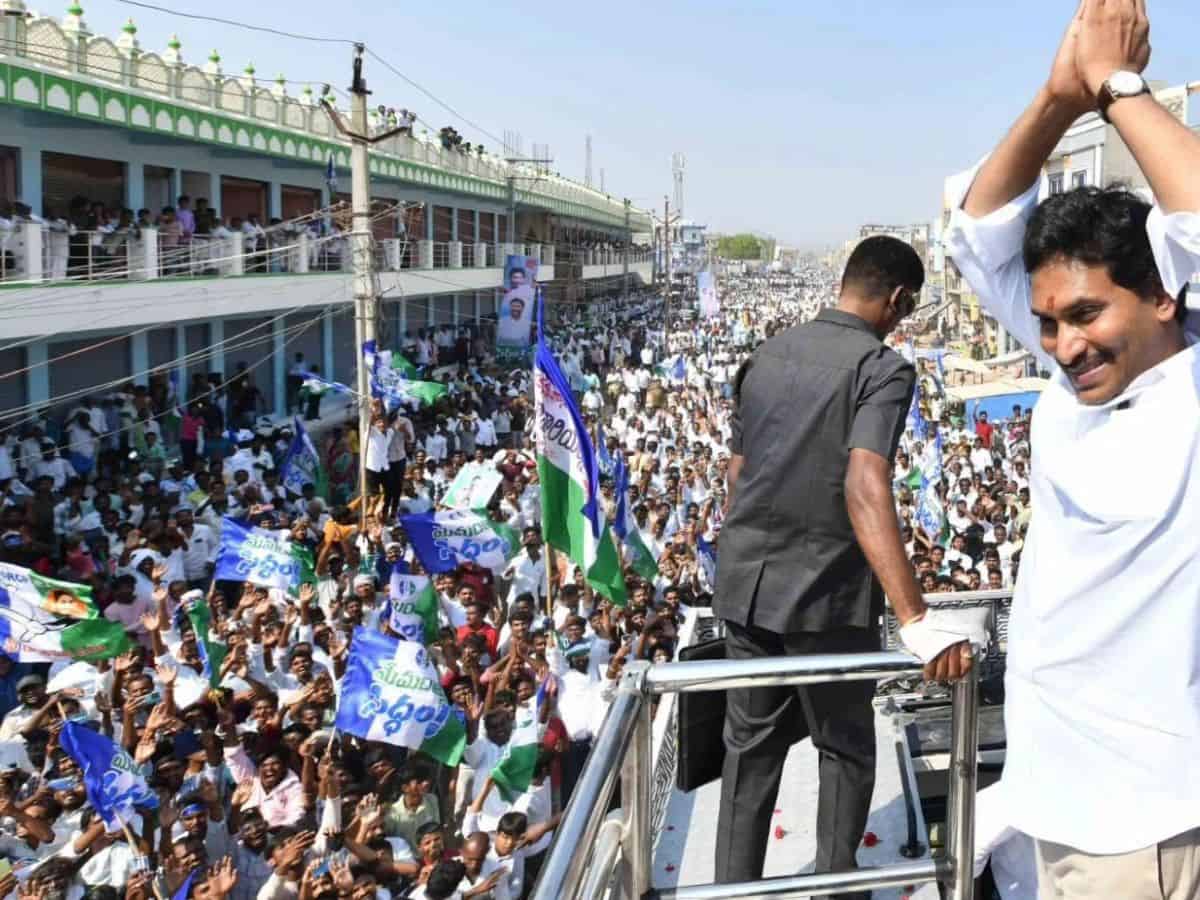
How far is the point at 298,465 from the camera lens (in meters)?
11.5

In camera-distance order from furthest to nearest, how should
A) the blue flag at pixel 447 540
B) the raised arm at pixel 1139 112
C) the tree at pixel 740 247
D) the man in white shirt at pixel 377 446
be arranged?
the tree at pixel 740 247, the man in white shirt at pixel 377 446, the blue flag at pixel 447 540, the raised arm at pixel 1139 112

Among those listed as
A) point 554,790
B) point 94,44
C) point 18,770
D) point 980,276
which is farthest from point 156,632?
point 94,44

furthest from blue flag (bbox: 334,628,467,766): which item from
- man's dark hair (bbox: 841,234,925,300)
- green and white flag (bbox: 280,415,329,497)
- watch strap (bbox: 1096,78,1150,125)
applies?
green and white flag (bbox: 280,415,329,497)

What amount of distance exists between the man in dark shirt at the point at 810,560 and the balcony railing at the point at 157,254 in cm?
954

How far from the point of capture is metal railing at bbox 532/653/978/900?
1.91 m

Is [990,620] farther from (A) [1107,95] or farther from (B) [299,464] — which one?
(B) [299,464]

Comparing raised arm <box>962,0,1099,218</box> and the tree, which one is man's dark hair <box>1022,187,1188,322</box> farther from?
the tree

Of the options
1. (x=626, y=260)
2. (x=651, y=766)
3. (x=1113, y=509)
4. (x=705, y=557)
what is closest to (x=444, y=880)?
(x=651, y=766)

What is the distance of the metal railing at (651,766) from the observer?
75.3 inches

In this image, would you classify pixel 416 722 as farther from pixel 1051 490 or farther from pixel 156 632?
pixel 1051 490

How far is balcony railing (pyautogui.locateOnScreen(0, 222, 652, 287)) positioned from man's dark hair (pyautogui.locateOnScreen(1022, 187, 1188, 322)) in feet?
34.1

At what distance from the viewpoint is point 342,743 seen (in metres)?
5.91

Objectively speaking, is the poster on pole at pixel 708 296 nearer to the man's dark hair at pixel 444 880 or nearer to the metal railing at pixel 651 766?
the man's dark hair at pixel 444 880

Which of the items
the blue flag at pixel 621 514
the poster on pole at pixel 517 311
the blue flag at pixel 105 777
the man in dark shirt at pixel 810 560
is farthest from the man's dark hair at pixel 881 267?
the poster on pole at pixel 517 311
